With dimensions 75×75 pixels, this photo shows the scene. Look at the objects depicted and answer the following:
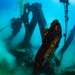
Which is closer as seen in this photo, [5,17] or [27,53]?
[27,53]

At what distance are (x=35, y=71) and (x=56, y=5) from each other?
21.1m

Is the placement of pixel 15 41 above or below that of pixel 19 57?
above

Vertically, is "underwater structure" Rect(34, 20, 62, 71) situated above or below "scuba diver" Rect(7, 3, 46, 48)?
below

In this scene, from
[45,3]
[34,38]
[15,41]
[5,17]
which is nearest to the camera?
[15,41]

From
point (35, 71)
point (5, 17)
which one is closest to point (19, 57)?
point (35, 71)

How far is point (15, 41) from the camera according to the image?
17984 millimetres

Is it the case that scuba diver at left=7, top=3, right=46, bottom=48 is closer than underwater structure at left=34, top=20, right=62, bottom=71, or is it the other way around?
underwater structure at left=34, top=20, right=62, bottom=71

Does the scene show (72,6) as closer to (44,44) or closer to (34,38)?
(34,38)

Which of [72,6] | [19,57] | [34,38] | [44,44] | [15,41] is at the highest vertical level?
[72,6]

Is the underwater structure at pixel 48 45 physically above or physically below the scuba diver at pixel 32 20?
below

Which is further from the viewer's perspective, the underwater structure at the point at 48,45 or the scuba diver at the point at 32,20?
the scuba diver at the point at 32,20

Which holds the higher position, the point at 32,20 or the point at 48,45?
the point at 32,20

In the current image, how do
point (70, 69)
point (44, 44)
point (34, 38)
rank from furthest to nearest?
point (34, 38)
point (70, 69)
point (44, 44)

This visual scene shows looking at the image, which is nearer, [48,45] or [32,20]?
[48,45]
